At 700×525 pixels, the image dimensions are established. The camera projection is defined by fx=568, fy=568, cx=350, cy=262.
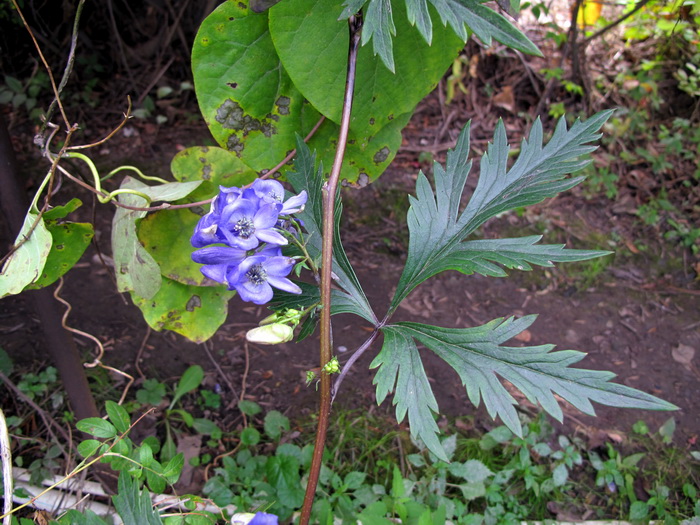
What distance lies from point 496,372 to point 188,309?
2.67 ft

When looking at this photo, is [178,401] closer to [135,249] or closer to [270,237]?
[135,249]

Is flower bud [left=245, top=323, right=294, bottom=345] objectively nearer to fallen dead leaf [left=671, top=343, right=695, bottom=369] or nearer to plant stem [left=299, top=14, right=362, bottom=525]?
plant stem [left=299, top=14, right=362, bottom=525]

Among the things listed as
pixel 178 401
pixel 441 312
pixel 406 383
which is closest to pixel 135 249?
pixel 406 383

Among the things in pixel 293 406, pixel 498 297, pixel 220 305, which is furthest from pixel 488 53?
pixel 220 305

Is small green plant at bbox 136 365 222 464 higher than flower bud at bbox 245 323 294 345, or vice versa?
flower bud at bbox 245 323 294 345

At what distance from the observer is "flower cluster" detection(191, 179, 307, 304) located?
86 cm

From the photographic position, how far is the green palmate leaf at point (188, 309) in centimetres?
141

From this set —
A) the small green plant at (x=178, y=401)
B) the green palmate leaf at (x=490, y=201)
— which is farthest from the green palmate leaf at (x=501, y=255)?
the small green plant at (x=178, y=401)

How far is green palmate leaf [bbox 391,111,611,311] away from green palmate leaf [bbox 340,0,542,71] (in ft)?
0.74

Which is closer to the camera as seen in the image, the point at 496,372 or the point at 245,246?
the point at 245,246

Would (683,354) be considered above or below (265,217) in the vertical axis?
below

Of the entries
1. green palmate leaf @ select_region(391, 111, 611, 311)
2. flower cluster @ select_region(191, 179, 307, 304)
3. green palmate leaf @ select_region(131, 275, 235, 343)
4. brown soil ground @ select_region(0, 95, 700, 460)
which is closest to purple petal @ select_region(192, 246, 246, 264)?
flower cluster @ select_region(191, 179, 307, 304)

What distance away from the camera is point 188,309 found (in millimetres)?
1446

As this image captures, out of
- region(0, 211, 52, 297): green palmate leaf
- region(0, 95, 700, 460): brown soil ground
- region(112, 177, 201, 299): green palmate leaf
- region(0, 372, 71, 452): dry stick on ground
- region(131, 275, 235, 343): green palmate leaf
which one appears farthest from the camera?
region(0, 95, 700, 460): brown soil ground
